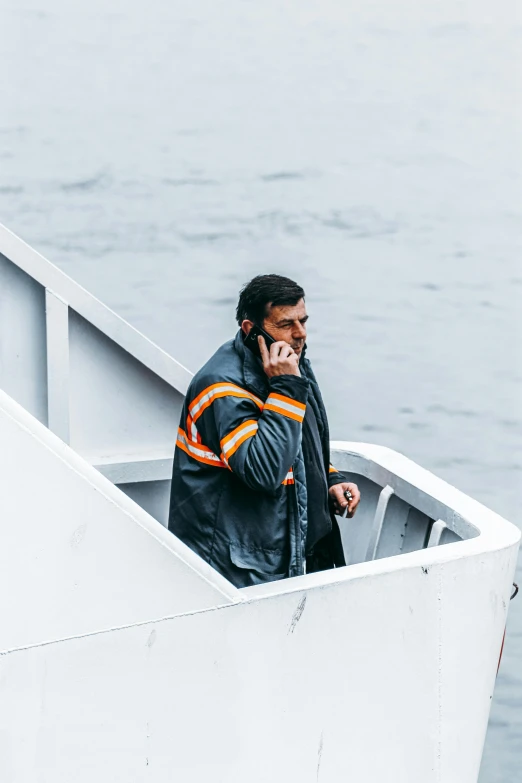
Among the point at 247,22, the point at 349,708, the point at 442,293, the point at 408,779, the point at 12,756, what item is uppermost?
the point at 247,22

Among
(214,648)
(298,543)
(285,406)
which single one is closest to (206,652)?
(214,648)

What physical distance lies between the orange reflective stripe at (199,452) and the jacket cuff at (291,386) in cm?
15

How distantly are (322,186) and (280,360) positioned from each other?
3.14m

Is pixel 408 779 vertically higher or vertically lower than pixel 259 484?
lower

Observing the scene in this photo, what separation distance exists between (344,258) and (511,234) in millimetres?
904

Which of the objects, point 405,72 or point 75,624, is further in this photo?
point 405,72

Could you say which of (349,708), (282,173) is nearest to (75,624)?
(349,708)

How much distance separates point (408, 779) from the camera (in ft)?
5.59

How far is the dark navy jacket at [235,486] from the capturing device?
1.49 m

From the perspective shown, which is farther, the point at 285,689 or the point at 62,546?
the point at 285,689

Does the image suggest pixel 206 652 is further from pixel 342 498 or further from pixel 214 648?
pixel 342 498

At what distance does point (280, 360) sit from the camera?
1.52m

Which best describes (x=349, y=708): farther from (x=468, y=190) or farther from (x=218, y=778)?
(x=468, y=190)

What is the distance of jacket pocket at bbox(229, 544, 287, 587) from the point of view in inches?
60.6
